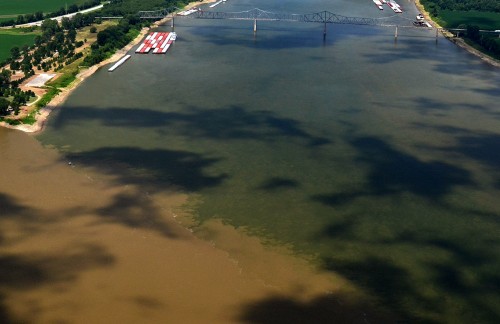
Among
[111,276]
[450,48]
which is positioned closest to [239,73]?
[450,48]

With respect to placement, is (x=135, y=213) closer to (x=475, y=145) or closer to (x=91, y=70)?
(x=475, y=145)

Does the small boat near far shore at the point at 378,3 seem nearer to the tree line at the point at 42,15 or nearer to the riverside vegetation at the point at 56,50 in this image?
the riverside vegetation at the point at 56,50

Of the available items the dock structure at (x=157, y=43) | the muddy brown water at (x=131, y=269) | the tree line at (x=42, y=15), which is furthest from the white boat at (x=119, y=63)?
the muddy brown water at (x=131, y=269)

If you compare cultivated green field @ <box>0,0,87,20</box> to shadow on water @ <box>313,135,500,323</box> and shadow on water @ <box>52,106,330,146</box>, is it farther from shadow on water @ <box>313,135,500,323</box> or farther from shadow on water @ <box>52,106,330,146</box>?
shadow on water @ <box>313,135,500,323</box>

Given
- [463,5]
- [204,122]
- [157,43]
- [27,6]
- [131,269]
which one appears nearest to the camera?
[131,269]

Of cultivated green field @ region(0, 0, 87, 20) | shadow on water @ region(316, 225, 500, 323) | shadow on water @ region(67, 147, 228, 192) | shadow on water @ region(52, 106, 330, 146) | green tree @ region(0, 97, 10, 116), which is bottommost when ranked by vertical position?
shadow on water @ region(316, 225, 500, 323)

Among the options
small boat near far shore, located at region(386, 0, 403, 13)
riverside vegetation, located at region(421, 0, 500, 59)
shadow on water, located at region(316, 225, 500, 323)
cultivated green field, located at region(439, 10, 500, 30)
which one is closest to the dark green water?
shadow on water, located at region(316, 225, 500, 323)

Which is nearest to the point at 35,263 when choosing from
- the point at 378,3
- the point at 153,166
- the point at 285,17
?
the point at 153,166
